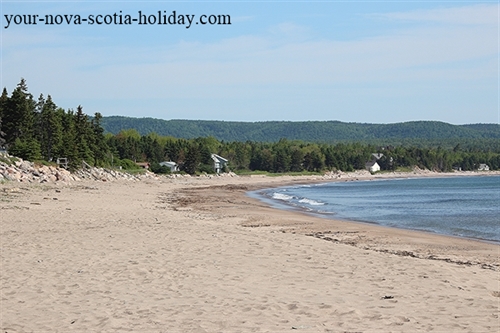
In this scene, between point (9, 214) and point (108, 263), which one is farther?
point (9, 214)

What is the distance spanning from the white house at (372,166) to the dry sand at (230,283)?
165 m

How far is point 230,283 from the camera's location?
36.1 ft

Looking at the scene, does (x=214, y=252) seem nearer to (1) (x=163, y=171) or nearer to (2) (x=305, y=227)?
(2) (x=305, y=227)

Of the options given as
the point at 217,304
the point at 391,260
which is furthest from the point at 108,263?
the point at 391,260

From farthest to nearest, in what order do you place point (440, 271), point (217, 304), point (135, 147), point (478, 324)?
point (135, 147), point (440, 271), point (217, 304), point (478, 324)

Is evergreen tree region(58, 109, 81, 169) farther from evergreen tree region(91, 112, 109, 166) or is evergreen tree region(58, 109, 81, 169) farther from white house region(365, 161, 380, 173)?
white house region(365, 161, 380, 173)

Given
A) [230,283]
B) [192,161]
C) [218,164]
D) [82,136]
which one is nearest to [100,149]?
[82,136]

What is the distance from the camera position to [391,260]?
46.4 feet

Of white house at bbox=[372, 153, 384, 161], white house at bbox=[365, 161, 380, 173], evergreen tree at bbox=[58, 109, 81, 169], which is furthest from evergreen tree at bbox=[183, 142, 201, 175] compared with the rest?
white house at bbox=[372, 153, 384, 161]

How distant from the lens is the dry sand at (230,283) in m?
8.46

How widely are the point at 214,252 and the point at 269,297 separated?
495 cm

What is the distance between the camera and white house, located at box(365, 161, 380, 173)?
182 m

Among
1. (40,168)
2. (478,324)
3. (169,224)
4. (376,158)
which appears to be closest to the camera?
(478,324)

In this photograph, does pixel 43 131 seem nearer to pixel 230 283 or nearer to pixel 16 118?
pixel 16 118
